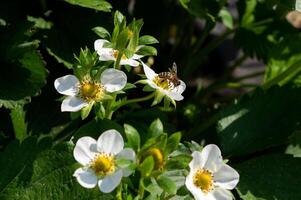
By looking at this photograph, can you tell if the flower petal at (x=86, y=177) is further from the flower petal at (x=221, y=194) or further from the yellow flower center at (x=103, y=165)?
the flower petal at (x=221, y=194)

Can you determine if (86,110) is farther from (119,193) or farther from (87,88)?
(119,193)

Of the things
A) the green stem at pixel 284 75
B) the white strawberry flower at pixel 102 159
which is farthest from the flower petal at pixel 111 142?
the green stem at pixel 284 75

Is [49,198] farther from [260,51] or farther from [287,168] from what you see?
[260,51]

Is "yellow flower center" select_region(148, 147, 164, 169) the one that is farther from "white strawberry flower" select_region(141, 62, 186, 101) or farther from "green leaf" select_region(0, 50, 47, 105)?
"green leaf" select_region(0, 50, 47, 105)

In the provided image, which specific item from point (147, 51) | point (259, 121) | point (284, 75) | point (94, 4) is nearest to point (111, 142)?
point (147, 51)

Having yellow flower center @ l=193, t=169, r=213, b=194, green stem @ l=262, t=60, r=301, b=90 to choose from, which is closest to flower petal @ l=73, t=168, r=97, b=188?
yellow flower center @ l=193, t=169, r=213, b=194

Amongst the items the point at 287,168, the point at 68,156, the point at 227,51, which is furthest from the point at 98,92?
the point at 227,51
